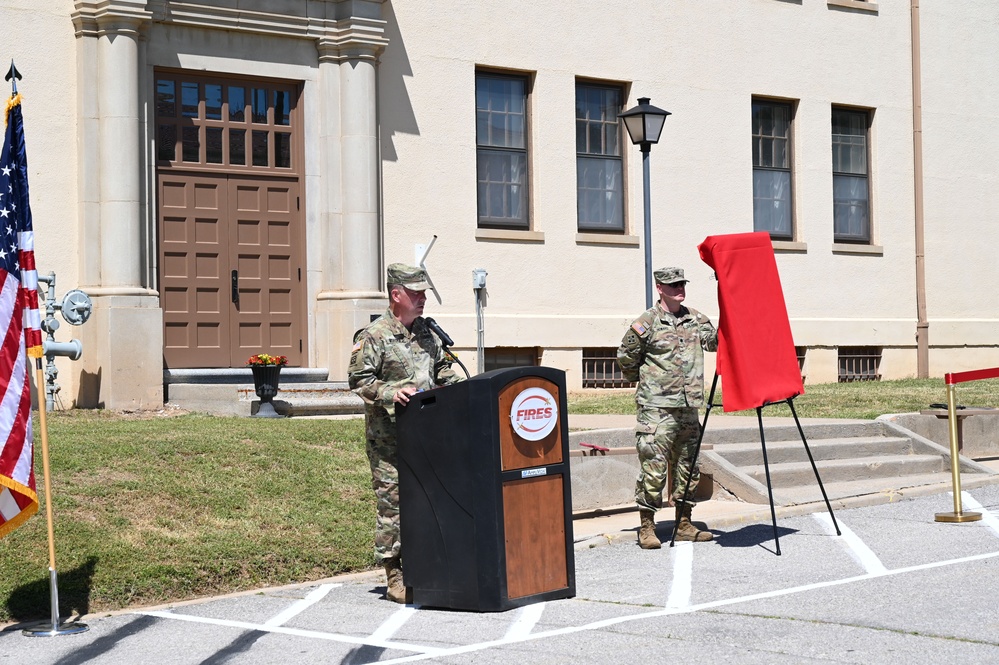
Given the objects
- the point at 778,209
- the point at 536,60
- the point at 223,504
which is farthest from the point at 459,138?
the point at 223,504

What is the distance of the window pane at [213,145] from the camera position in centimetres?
1675

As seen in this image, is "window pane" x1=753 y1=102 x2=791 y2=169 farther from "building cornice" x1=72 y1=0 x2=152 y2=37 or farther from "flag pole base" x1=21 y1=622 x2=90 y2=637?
"flag pole base" x1=21 y1=622 x2=90 y2=637

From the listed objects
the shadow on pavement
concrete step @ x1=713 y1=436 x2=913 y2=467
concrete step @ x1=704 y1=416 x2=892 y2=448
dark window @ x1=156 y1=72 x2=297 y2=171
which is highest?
dark window @ x1=156 y1=72 x2=297 y2=171

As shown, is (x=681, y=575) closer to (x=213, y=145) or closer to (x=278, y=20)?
(x=213, y=145)

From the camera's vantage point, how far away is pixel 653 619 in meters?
7.16

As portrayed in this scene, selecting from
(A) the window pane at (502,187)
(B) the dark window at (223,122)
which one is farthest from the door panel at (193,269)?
(A) the window pane at (502,187)

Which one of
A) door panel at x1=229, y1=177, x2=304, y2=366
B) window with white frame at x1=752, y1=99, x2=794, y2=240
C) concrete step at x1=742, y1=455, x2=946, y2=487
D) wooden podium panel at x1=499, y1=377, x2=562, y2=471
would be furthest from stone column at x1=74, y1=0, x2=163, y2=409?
window with white frame at x1=752, y1=99, x2=794, y2=240

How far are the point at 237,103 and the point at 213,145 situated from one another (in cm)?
64

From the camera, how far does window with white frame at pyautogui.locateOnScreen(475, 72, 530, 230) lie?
18781 millimetres

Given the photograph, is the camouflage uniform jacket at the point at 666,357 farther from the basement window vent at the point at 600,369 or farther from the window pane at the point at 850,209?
the window pane at the point at 850,209

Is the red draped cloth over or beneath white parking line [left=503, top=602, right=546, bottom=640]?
over

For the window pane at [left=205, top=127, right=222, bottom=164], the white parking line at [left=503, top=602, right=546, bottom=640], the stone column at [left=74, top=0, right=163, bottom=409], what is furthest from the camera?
the window pane at [left=205, top=127, right=222, bottom=164]

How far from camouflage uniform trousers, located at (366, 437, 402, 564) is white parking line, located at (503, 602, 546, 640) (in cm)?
90

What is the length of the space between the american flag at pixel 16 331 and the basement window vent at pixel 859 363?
16.2m
